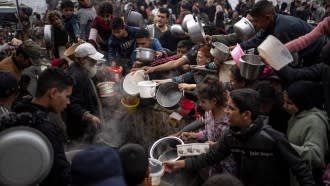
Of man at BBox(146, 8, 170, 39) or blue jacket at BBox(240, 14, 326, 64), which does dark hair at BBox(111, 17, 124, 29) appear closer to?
man at BBox(146, 8, 170, 39)

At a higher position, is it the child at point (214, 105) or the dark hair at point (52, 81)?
the dark hair at point (52, 81)


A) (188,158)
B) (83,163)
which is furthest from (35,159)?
(188,158)

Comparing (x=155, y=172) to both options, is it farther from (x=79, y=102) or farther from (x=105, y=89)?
(x=105, y=89)

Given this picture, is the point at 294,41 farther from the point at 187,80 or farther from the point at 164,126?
the point at 164,126

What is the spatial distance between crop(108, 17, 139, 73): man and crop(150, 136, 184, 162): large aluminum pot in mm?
2465

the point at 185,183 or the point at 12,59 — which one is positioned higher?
the point at 12,59

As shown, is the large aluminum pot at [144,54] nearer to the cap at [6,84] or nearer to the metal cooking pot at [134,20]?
the metal cooking pot at [134,20]

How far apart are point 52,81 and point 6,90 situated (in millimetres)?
672

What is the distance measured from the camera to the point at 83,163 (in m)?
1.99

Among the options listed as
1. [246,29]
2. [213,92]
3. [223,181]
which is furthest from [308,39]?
[223,181]

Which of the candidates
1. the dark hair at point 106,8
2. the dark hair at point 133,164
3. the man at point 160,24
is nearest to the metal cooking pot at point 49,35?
the dark hair at point 106,8

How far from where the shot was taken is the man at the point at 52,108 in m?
2.64

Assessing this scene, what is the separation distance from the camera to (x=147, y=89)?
5.31 metres

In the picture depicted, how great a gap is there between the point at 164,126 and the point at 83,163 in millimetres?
3464
